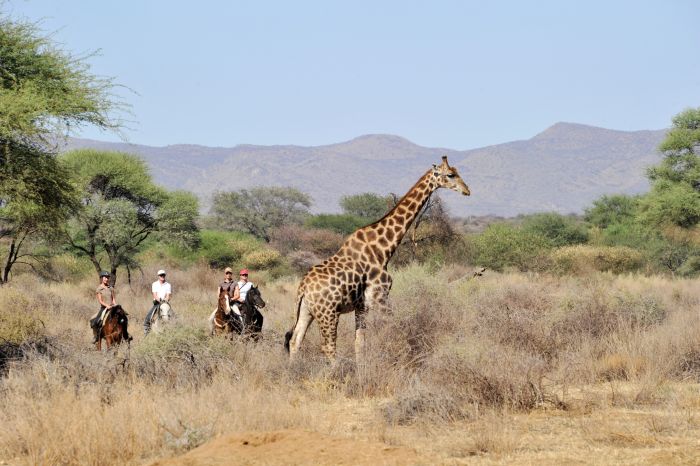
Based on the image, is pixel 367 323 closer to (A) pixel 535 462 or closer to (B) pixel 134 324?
(A) pixel 535 462

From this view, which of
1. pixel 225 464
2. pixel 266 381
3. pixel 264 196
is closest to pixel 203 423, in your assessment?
pixel 225 464

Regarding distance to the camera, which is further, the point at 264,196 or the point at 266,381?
the point at 264,196

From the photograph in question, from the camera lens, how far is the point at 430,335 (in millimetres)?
15820

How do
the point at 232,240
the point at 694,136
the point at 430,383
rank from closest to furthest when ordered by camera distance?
the point at 430,383, the point at 694,136, the point at 232,240

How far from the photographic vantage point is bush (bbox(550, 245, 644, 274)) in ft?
149

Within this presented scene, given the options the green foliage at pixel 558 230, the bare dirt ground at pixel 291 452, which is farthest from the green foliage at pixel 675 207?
the bare dirt ground at pixel 291 452

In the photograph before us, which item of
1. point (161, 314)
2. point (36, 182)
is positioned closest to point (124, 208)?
point (161, 314)

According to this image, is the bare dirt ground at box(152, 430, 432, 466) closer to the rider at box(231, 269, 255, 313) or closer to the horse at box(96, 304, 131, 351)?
the rider at box(231, 269, 255, 313)

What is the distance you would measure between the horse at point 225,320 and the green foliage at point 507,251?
28.8 meters

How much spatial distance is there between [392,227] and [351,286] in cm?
137

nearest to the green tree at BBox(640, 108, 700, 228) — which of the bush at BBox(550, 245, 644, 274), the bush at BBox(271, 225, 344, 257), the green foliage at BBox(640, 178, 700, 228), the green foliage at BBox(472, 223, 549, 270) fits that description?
the green foliage at BBox(640, 178, 700, 228)

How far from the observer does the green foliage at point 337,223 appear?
67950 mm

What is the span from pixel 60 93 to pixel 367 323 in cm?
601

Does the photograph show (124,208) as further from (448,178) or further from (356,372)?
(356,372)
